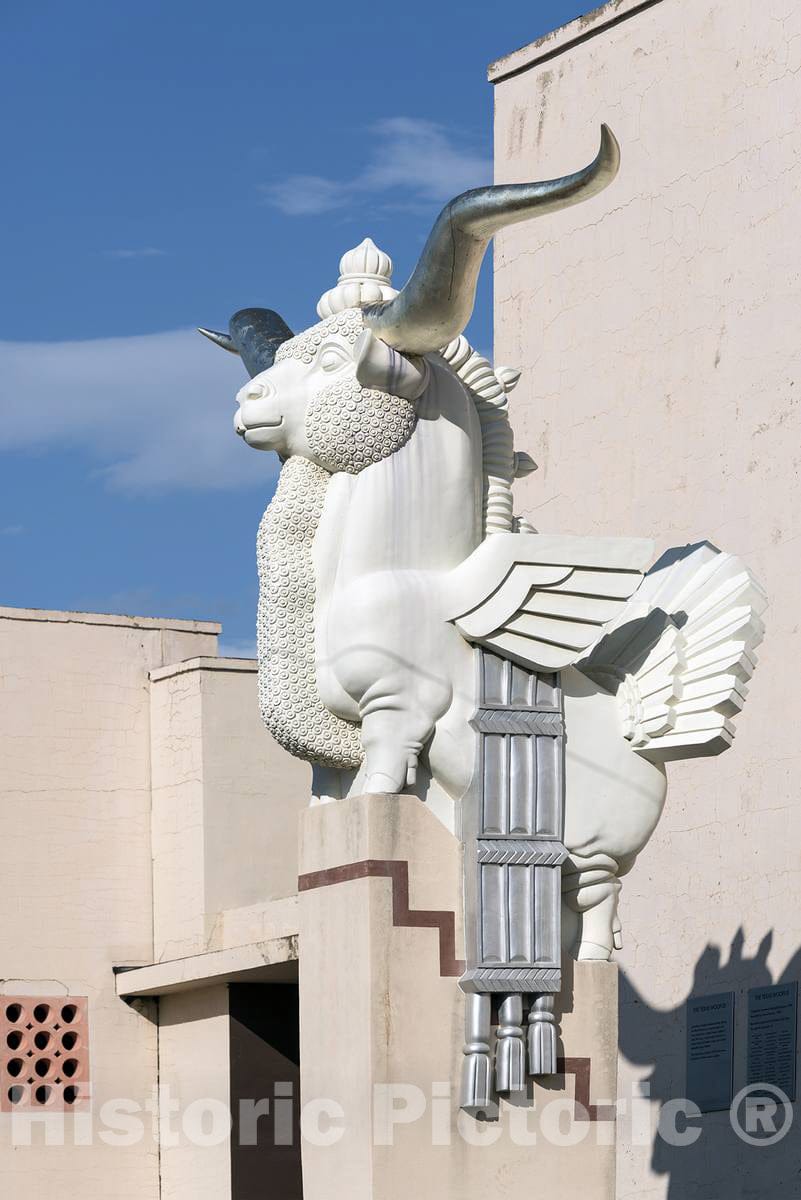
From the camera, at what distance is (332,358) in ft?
26.7

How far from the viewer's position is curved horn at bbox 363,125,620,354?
7.32 m

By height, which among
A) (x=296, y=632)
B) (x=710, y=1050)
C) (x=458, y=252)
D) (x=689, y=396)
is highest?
(x=689, y=396)

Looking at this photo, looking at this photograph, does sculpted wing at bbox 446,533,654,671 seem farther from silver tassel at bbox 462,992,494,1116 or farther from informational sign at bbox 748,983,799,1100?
informational sign at bbox 748,983,799,1100

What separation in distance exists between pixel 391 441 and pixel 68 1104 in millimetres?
6701

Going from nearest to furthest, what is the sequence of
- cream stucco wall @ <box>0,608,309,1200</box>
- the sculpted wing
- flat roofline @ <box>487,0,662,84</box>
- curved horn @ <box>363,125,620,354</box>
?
curved horn @ <box>363,125,620,354</box> → the sculpted wing → flat roofline @ <box>487,0,662,84</box> → cream stucco wall @ <box>0,608,309,1200</box>

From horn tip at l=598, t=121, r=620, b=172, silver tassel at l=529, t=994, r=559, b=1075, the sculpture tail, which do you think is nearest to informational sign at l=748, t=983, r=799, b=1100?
the sculpture tail

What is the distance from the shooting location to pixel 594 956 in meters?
8.08

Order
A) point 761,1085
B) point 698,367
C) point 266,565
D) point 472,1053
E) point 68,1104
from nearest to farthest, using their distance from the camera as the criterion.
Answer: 1. point 472,1053
2. point 266,565
3. point 761,1085
4. point 698,367
5. point 68,1104

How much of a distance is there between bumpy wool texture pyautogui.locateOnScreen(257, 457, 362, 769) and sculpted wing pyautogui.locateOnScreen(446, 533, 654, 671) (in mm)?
562

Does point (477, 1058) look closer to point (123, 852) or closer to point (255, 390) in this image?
point (255, 390)

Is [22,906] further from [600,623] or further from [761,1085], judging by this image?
[600,623]

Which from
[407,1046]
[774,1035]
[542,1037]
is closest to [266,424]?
[407,1046]

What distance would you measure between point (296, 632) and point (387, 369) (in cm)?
99

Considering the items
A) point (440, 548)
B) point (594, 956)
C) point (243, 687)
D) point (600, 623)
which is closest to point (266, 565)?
point (440, 548)
